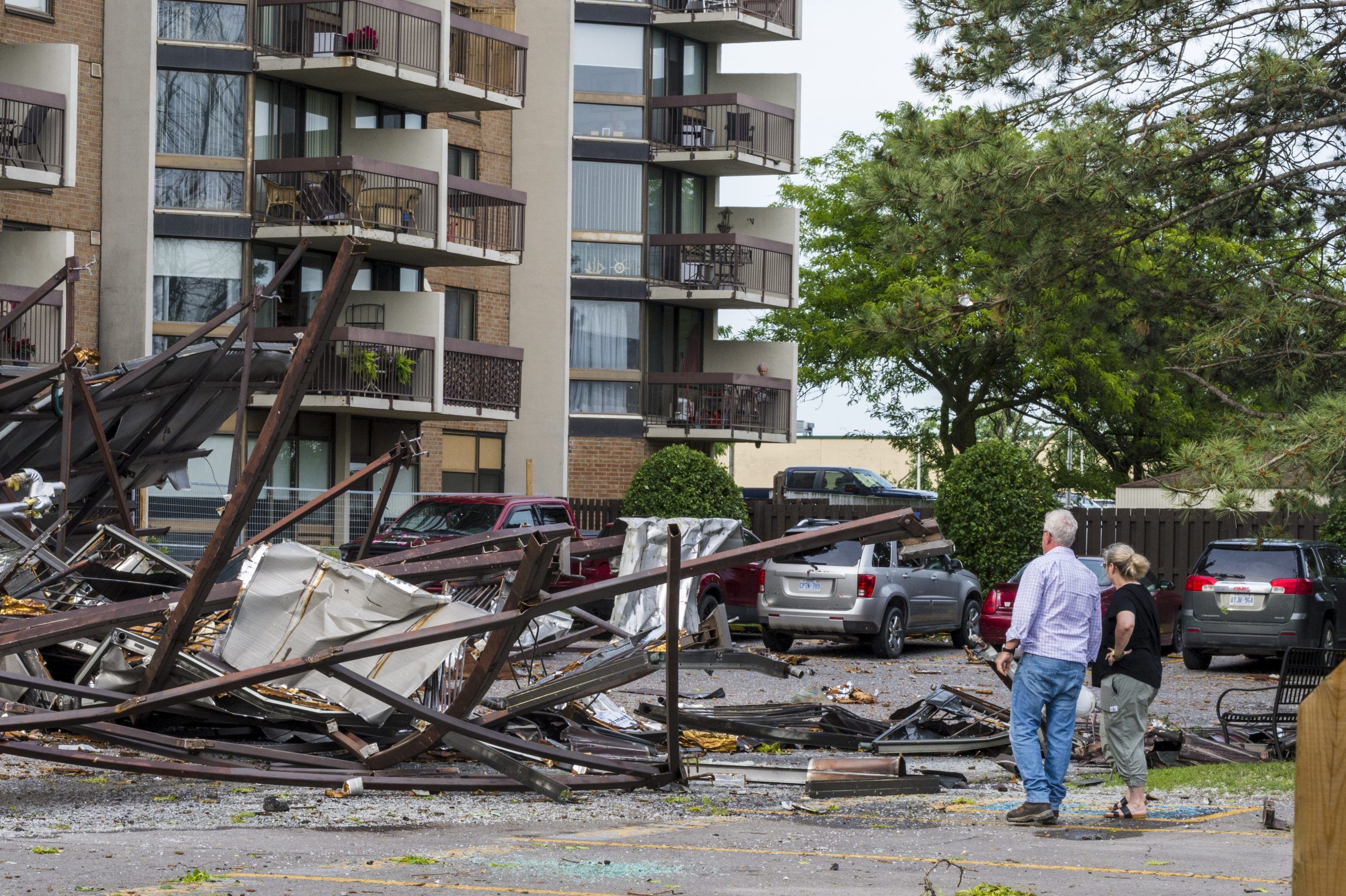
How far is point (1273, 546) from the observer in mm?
22234

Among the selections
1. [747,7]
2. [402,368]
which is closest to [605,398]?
[402,368]

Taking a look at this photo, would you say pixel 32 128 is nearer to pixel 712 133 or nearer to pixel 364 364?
pixel 364 364

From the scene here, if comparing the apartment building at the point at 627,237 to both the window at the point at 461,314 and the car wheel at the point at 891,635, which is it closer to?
the window at the point at 461,314

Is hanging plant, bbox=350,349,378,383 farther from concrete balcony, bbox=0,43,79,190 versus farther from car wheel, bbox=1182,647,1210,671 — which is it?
car wheel, bbox=1182,647,1210,671

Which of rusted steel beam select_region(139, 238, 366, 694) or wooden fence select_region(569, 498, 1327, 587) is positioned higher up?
rusted steel beam select_region(139, 238, 366, 694)

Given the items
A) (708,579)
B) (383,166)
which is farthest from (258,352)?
(383,166)

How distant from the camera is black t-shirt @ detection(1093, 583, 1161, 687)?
9.91 meters

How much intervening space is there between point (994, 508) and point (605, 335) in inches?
542

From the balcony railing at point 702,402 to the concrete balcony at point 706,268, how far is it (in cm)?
190

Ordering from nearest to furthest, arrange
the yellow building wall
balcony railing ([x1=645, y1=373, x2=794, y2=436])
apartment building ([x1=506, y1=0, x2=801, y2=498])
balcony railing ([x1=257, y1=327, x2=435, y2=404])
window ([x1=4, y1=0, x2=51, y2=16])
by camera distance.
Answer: window ([x1=4, y1=0, x2=51, y2=16]) → balcony railing ([x1=257, y1=327, x2=435, y2=404]) → apartment building ([x1=506, y1=0, x2=801, y2=498]) → balcony railing ([x1=645, y1=373, x2=794, y2=436]) → the yellow building wall

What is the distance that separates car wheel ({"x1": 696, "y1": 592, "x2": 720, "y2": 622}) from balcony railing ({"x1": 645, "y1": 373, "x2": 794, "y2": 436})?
49.2ft

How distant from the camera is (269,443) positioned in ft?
28.4

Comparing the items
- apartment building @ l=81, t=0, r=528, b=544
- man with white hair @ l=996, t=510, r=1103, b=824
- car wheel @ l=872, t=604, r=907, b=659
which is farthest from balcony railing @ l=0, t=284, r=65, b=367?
man with white hair @ l=996, t=510, r=1103, b=824

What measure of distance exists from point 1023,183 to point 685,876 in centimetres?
791
